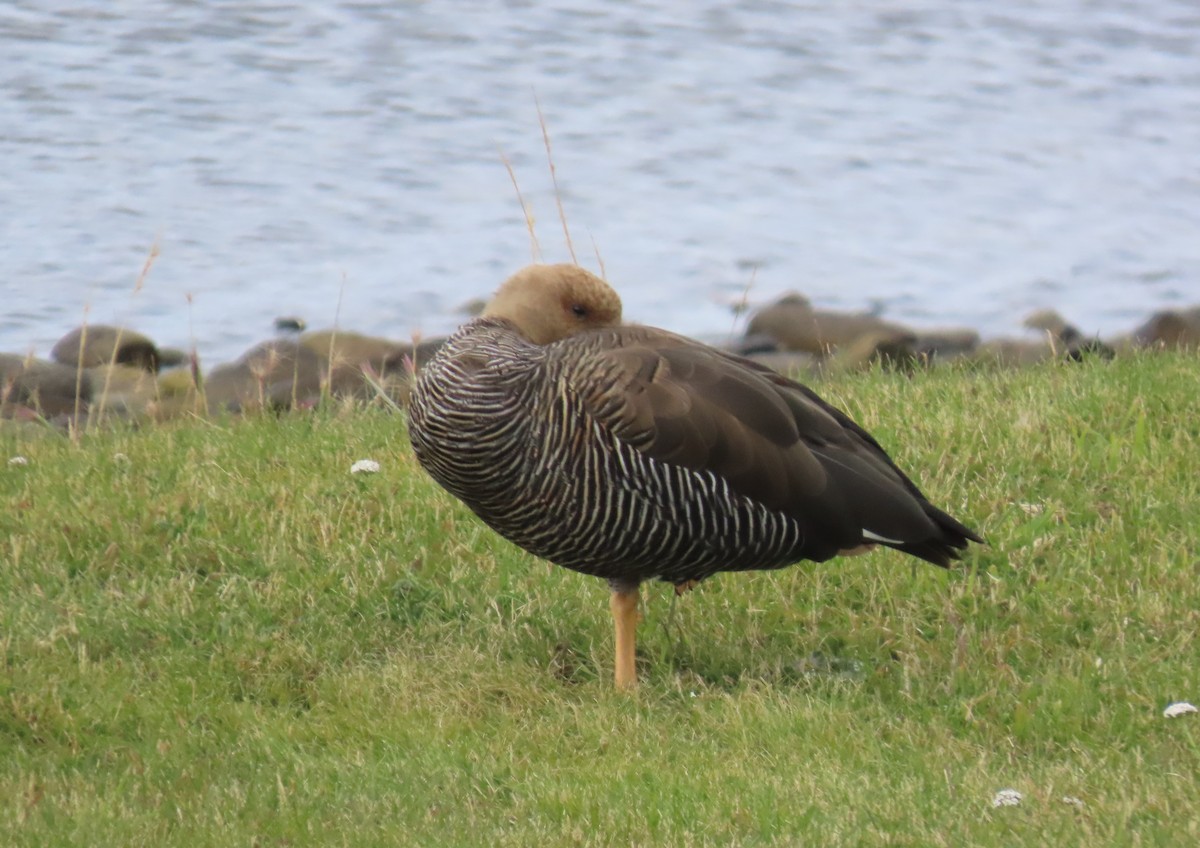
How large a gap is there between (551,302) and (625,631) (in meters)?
1.04

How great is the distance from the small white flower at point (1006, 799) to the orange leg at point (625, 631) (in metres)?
1.29

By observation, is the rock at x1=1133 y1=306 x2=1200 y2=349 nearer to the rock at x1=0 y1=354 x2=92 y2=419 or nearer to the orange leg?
the orange leg

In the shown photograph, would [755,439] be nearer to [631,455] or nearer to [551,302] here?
[631,455]

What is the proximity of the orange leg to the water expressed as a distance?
6.66 metres

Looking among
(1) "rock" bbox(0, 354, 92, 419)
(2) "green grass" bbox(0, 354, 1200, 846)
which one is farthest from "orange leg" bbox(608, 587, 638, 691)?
(1) "rock" bbox(0, 354, 92, 419)

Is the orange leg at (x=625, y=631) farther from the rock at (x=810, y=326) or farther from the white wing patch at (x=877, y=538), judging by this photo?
the rock at (x=810, y=326)

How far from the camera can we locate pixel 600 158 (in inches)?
600

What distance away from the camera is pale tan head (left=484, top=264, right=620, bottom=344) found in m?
5.07

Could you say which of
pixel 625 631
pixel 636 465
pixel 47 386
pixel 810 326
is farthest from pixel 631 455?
pixel 810 326

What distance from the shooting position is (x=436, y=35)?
18203 mm

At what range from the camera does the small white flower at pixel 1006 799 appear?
400 centimetres

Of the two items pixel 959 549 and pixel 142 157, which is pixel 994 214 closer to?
pixel 142 157

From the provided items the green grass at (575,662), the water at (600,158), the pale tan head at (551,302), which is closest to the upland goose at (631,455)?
the pale tan head at (551,302)

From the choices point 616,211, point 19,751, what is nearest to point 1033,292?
point 616,211
